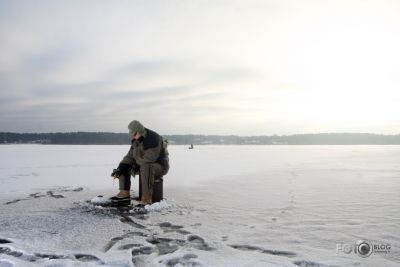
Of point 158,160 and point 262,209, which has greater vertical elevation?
point 158,160

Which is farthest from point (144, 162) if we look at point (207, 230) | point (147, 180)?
point (207, 230)

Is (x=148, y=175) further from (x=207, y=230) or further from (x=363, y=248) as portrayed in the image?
(x=363, y=248)

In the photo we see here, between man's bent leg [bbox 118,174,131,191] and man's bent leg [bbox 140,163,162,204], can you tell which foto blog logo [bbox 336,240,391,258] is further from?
man's bent leg [bbox 118,174,131,191]

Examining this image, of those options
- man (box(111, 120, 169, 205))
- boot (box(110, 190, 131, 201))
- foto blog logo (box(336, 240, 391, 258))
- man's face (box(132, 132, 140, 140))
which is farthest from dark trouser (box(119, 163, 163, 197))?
foto blog logo (box(336, 240, 391, 258))

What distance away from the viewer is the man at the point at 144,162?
5.73 meters

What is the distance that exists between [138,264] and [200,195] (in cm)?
410

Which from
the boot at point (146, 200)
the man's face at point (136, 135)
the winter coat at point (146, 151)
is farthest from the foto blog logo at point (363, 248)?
the man's face at point (136, 135)

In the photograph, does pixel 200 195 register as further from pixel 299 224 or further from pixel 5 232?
pixel 5 232

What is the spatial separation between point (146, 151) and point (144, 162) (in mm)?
190

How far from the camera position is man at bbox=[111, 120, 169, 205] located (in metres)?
5.73

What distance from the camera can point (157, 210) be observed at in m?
5.44

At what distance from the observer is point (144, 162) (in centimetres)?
584

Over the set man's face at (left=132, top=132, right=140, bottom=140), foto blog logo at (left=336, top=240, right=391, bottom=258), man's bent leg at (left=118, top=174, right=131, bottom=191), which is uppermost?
man's face at (left=132, top=132, right=140, bottom=140)

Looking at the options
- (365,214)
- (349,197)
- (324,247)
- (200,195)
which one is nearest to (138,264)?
(324,247)
